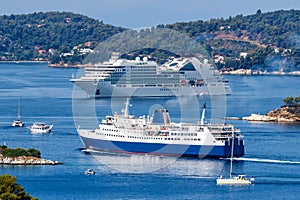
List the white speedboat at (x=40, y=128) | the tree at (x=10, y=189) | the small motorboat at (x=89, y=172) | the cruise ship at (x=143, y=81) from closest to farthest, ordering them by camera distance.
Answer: the tree at (x=10, y=189) → the small motorboat at (x=89, y=172) → the white speedboat at (x=40, y=128) → the cruise ship at (x=143, y=81)

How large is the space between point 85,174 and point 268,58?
65666 millimetres

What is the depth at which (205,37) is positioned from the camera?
10819 centimetres

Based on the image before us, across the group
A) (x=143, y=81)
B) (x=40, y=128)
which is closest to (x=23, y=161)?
(x=40, y=128)

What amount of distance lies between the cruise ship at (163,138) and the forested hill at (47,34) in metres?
75.7

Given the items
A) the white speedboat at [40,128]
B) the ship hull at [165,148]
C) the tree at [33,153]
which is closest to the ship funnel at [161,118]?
the ship hull at [165,148]

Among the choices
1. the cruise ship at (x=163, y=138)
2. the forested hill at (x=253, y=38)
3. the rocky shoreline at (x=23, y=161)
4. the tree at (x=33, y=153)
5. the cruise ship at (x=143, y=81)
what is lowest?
the rocky shoreline at (x=23, y=161)

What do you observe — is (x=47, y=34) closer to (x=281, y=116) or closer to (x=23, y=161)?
(x=281, y=116)

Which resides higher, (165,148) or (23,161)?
(165,148)

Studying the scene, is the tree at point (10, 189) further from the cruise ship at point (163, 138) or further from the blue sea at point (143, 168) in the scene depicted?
the cruise ship at point (163, 138)

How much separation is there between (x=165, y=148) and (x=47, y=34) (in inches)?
3734

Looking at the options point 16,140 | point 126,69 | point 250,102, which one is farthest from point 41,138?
point 126,69

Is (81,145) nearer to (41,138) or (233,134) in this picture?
(41,138)

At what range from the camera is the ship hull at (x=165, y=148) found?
32.8m

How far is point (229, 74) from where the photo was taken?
88.2 metres
